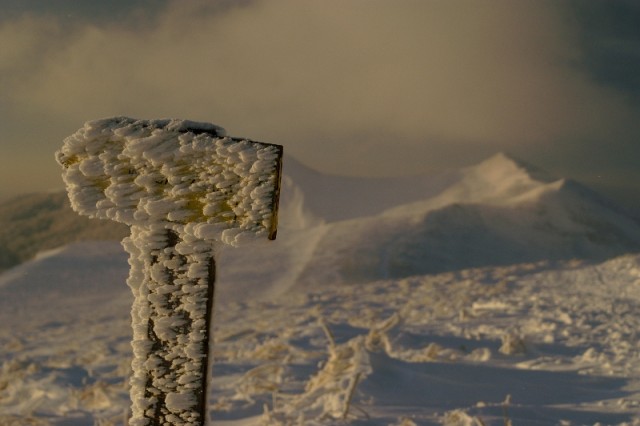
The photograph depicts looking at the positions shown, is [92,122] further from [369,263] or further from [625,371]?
[369,263]

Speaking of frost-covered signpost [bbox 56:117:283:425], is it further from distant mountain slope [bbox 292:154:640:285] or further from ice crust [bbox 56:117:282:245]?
distant mountain slope [bbox 292:154:640:285]

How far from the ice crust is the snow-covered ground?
0.58 ft

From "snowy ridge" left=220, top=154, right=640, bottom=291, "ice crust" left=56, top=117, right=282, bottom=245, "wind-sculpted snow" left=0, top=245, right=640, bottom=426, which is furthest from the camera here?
"snowy ridge" left=220, top=154, right=640, bottom=291

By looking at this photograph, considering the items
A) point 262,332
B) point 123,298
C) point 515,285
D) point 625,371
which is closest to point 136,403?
point 625,371

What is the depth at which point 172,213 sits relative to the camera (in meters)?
1.76

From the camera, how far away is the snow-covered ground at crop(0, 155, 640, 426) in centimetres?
378

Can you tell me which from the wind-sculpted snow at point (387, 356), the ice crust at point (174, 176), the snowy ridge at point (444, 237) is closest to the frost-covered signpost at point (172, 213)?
the ice crust at point (174, 176)

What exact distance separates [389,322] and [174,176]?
125 inches

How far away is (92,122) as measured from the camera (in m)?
1.79

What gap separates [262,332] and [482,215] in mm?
10714

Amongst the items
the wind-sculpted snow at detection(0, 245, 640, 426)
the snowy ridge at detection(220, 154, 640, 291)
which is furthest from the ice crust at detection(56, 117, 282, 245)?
the snowy ridge at detection(220, 154, 640, 291)

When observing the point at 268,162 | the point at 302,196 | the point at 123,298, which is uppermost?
the point at 302,196

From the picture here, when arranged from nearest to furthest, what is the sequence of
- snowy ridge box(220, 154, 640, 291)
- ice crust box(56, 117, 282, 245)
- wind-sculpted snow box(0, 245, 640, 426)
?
ice crust box(56, 117, 282, 245) < wind-sculpted snow box(0, 245, 640, 426) < snowy ridge box(220, 154, 640, 291)

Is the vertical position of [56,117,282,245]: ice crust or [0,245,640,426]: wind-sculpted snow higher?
[56,117,282,245]: ice crust
